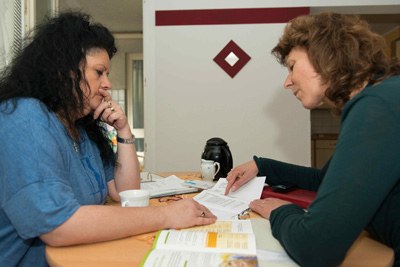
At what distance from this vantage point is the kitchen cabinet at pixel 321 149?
523cm

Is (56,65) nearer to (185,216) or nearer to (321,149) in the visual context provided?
(185,216)

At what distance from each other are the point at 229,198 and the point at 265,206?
0.63 feet

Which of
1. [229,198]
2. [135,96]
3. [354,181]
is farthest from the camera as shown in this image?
[135,96]

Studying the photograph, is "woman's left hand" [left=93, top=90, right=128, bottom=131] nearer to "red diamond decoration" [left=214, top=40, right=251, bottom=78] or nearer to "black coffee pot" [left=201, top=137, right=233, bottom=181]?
"black coffee pot" [left=201, top=137, right=233, bottom=181]

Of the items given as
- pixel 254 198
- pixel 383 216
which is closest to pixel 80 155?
pixel 254 198

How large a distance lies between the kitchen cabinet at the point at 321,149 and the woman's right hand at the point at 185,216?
4.53 meters

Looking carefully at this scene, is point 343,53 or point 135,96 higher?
point 135,96

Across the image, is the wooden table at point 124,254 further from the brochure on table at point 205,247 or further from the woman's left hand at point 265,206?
the woman's left hand at point 265,206

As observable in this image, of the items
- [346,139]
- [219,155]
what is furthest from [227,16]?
[346,139]

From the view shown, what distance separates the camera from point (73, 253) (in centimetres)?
82

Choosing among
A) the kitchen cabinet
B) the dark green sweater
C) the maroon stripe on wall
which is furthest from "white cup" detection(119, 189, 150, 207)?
the kitchen cabinet

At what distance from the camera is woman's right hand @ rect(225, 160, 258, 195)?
132 centimetres

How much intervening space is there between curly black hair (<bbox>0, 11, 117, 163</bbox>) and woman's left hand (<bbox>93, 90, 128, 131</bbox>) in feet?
0.55

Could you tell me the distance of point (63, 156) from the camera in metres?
0.99
